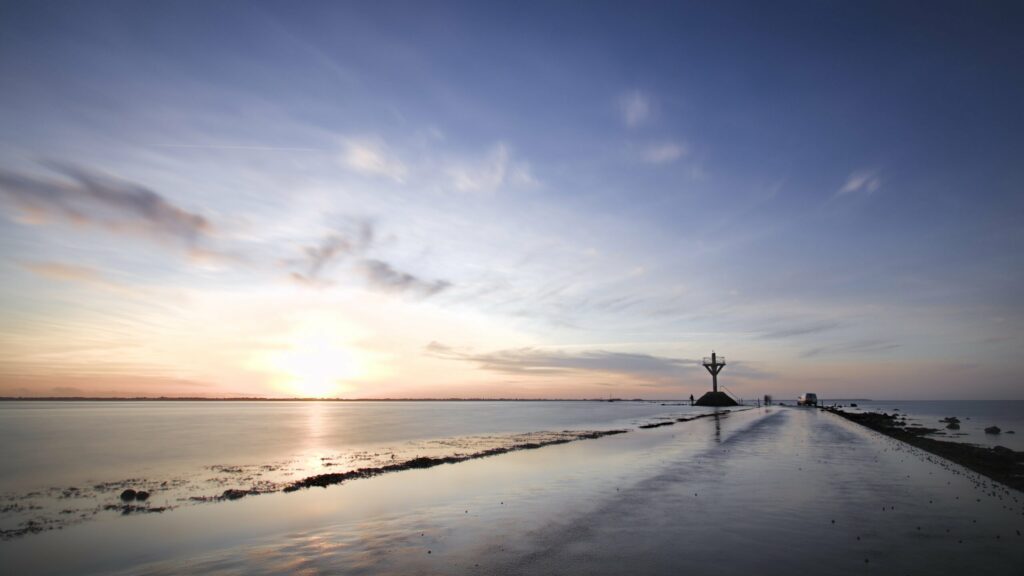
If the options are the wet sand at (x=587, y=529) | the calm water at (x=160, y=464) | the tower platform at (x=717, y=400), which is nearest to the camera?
the wet sand at (x=587, y=529)

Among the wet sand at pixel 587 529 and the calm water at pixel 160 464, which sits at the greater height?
the wet sand at pixel 587 529

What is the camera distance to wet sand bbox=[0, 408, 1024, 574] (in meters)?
13.5

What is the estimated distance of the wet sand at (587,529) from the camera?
44.3 ft

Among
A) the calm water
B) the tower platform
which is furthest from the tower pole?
the calm water

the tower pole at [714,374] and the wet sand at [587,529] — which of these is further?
the tower pole at [714,374]

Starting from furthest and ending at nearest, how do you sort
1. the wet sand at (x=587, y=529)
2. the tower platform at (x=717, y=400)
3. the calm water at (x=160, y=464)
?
the tower platform at (x=717, y=400), the calm water at (x=160, y=464), the wet sand at (x=587, y=529)

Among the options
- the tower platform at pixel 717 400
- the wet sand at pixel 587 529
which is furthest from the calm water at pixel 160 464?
the tower platform at pixel 717 400

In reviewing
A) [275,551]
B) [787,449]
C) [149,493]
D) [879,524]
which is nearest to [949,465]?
[787,449]

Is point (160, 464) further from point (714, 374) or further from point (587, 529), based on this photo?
point (714, 374)

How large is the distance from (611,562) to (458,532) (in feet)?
18.7

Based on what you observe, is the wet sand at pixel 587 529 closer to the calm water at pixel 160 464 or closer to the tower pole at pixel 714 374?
the calm water at pixel 160 464

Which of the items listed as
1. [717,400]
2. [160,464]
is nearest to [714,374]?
[717,400]

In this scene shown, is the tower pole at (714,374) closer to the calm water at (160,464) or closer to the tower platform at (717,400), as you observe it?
the tower platform at (717,400)

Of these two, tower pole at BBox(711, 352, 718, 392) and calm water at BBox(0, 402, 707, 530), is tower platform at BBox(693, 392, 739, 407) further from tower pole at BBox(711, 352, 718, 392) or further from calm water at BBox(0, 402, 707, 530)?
calm water at BBox(0, 402, 707, 530)
